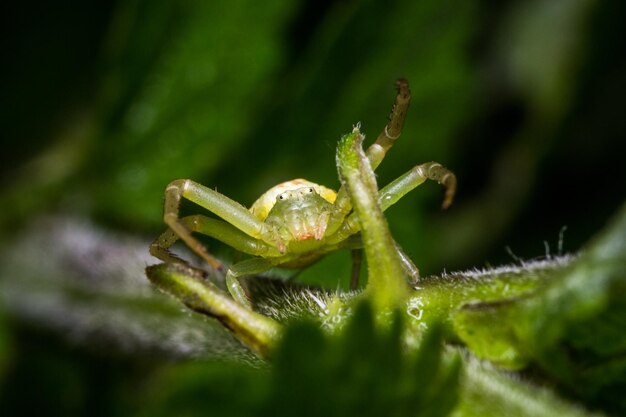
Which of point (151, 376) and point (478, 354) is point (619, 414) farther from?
point (151, 376)

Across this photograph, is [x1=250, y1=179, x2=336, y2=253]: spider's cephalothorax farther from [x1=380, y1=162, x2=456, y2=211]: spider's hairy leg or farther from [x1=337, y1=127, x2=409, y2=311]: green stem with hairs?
[x1=337, y1=127, x2=409, y2=311]: green stem with hairs

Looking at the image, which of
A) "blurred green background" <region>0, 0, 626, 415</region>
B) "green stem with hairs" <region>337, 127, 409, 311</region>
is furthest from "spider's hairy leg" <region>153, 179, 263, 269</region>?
"blurred green background" <region>0, 0, 626, 415</region>

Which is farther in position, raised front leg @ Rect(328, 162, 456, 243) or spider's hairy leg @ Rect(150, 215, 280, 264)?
spider's hairy leg @ Rect(150, 215, 280, 264)

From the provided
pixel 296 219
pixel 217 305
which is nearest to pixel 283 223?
pixel 296 219

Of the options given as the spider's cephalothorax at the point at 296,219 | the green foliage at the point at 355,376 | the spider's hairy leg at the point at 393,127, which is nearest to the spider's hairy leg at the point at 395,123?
the spider's hairy leg at the point at 393,127

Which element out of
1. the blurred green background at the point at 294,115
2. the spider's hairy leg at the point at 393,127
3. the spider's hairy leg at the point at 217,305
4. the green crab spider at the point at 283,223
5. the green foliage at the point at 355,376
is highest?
the blurred green background at the point at 294,115

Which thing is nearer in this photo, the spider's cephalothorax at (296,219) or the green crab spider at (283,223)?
the green crab spider at (283,223)

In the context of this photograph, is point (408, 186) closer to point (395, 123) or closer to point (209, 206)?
point (395, 123)

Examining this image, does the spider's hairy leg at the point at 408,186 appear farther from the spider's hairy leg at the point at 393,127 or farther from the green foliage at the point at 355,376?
the green foliage at the point at 355,376
